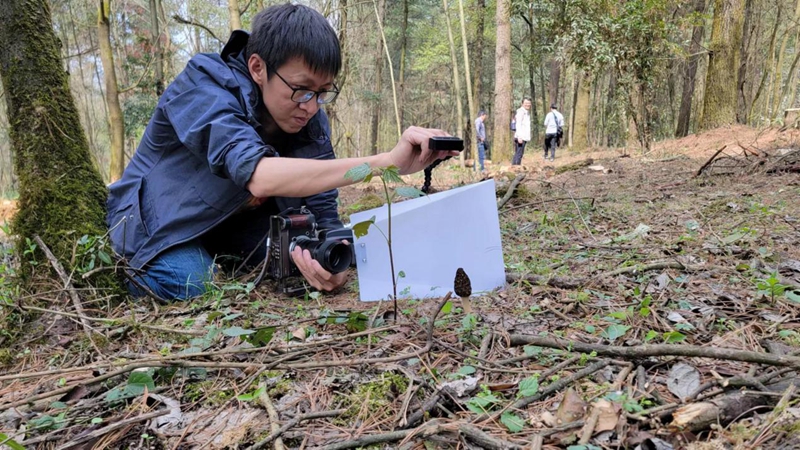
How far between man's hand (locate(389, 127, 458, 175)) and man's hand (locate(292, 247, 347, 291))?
0.58m

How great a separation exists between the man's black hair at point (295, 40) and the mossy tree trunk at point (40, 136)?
3.11 ft

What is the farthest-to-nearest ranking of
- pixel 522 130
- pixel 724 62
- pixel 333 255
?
pixel 522 130 < pixel 724 62 < pixel 333 255

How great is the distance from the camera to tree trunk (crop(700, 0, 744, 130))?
8797 millimetres

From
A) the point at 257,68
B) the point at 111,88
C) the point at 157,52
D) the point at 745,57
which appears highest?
the point at 157,52

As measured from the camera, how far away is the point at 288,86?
2.05 meters

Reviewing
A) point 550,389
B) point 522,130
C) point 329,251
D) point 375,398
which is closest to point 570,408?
point 550,389

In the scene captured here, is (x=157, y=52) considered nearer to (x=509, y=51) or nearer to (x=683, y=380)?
(x=509, y=51)

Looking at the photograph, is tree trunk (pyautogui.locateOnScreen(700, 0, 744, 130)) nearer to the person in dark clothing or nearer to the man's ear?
the person in dark clothing

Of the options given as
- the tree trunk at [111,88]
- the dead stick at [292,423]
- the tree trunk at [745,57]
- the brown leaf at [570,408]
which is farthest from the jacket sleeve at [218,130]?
the tree trunk at [745,57]

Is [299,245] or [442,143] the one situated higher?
[442,143]

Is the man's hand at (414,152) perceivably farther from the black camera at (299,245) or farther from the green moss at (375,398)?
the green moss at (375,398)

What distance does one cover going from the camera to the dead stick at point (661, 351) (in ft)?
3.39

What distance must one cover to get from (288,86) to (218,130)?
40 centimetres

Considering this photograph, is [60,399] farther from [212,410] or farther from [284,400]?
[284,400]
